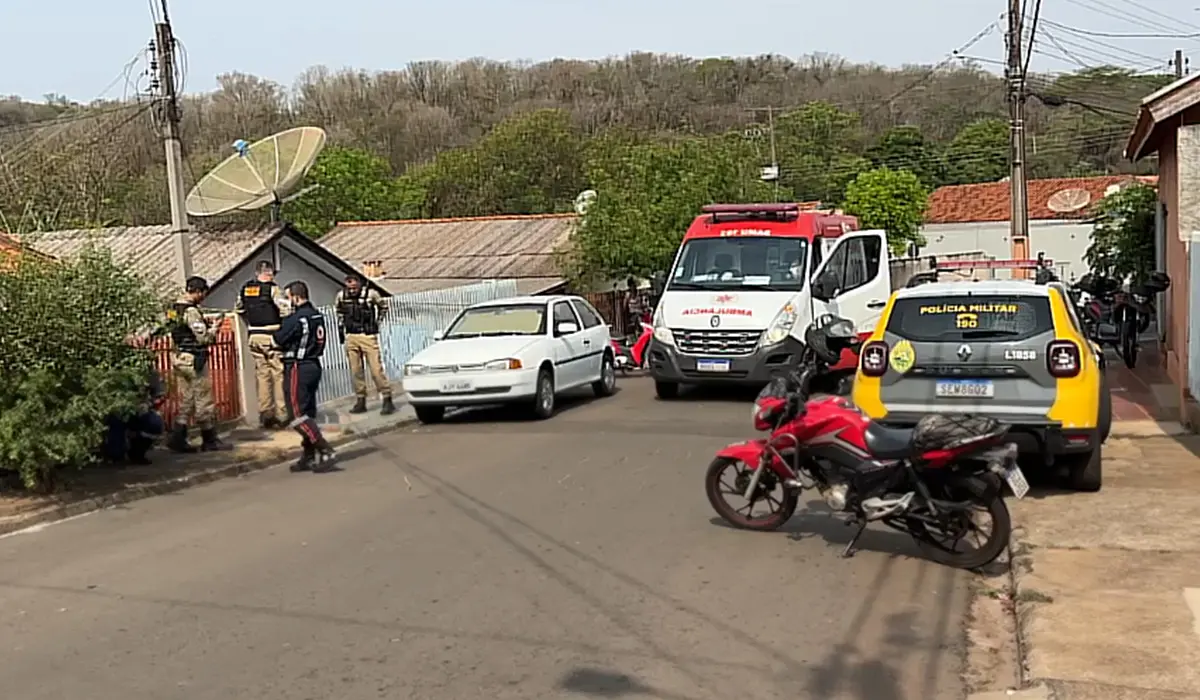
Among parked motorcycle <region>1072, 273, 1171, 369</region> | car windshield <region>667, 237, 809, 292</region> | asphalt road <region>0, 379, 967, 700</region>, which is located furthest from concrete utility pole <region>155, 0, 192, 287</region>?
parked motorcycle <region>1072, 273, 1171, 369</region>

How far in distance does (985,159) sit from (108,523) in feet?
213

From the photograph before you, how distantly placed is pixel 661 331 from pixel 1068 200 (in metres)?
47.3

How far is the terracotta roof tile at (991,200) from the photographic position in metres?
59.8

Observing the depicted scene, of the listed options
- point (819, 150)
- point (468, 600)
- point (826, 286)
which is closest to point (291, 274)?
point (826, 286)

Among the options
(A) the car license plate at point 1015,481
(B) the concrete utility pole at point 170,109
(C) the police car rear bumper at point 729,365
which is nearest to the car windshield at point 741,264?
(C) the police car rear bumper at point 729,365

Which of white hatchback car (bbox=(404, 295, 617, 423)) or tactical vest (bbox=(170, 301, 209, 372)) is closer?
tactical vest (bbox=(170, 301, 209, 372))

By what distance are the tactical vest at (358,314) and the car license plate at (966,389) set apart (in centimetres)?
892

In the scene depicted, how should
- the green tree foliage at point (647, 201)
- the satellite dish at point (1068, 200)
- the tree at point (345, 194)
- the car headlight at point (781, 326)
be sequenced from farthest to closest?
the tree at point (345, 194), the satellite dish at point (1068, 200), the green tree foliage at point (647, 201), the car headlight at point (781, 326)

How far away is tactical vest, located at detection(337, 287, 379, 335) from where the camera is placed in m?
16.5

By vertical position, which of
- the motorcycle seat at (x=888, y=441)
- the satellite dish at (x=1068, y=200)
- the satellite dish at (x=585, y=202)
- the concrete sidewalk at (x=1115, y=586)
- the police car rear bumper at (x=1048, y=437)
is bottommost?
the concrete sidewalk at (x=1115, y=586)

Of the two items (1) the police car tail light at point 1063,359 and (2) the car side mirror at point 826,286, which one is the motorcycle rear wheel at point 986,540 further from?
(2) the car side mirror at point 826,286

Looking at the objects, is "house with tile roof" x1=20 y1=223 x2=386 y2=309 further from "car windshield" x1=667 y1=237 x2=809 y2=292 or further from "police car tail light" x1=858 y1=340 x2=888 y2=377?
"police car tail light" x1=858 y1=340 x2=888 y2=377

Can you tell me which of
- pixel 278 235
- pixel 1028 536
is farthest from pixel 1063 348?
pixel 278 235

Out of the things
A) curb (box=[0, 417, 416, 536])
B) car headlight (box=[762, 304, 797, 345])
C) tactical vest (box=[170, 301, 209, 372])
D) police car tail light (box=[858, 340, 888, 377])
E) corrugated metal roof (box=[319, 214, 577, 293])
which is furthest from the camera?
corrugated metal roof (box=[319, 214, 577, 293])
